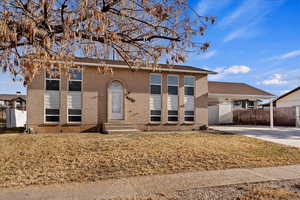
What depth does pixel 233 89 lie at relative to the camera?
22734 mm

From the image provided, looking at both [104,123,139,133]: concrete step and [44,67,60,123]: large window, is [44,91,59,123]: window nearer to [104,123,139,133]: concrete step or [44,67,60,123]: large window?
[44,67,60,123]: large window

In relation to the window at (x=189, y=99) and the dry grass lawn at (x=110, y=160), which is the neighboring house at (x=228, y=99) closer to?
the window at (x=189, y=99)

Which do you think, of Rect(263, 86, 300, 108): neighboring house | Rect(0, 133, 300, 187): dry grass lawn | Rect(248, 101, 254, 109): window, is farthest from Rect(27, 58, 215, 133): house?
Rect(263, 86, 300, 108): neighboring house

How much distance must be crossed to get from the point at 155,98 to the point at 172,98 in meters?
1.26

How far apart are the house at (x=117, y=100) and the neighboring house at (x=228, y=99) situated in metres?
6.52

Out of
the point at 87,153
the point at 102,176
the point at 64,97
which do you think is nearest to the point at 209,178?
the point at 102,176

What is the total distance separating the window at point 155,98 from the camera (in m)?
14.8

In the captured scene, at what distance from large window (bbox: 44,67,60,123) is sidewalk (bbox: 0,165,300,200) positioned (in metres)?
9.28

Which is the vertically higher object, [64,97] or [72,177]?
[64,97]

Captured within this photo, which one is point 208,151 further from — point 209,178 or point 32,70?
point 32,70

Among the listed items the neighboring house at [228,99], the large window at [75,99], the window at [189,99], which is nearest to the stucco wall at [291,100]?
the neighboring house at [228,99]

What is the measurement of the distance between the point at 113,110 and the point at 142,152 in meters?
6.92

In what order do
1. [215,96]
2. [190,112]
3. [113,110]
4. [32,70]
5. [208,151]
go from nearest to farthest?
1. [32,70]
2. [208,151]
3. [113,110]
4. [190,112]
5. [215,96]

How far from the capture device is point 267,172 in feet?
18.6
